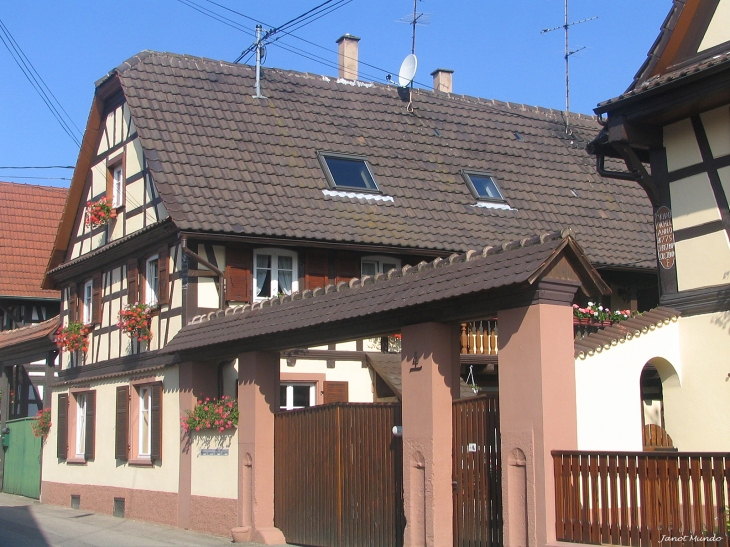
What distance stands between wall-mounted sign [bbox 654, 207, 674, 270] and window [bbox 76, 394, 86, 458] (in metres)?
13.3

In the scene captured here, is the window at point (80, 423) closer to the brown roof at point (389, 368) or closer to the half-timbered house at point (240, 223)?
the half-timbered house at point (240, 223)

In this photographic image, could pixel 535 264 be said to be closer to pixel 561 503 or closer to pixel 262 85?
pixel 561 503

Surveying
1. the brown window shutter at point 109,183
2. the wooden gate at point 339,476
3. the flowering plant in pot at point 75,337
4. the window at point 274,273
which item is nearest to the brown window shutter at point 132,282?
the brown window shutter at point 109,183

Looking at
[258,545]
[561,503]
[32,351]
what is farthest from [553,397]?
[32,351]

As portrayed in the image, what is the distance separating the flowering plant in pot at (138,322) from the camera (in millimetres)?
18131

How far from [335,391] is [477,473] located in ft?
25.7

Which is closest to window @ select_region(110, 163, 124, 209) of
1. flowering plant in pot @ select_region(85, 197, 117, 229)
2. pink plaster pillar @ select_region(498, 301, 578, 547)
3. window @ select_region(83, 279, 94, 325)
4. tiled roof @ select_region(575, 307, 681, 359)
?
flowering plant in pot @ select_region(85, 197, 117, 229)

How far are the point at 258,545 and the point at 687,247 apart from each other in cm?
674

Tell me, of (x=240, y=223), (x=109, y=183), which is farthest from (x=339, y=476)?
(x=109, y=183)

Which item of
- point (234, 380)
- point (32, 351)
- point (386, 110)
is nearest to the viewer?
point (234, 380)

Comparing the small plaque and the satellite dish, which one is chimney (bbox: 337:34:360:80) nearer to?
the satellite dish

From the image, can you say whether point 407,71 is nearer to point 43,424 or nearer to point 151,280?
point 151,280

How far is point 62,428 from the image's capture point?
73.8ft

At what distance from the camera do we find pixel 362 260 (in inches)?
735
